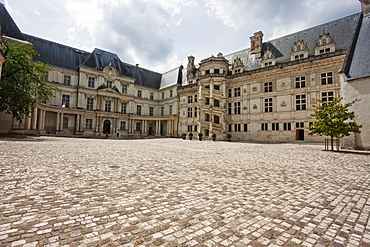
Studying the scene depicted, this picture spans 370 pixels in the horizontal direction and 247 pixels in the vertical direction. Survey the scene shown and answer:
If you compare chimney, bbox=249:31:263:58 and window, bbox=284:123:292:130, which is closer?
window, bbox=284:123:292:130

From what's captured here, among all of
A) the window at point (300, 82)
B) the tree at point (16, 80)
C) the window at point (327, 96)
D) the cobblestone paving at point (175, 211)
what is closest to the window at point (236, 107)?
the window at point (300, 82)

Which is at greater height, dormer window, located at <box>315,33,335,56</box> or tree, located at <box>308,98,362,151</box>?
dormer window, located at <box>315,33,335,56</box>

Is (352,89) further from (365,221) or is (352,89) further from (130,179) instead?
(130,179)

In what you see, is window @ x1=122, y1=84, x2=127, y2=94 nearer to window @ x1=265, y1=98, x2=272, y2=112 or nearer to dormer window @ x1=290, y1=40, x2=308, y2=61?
window @ x1=265, y1=98, x2=272, y2=112

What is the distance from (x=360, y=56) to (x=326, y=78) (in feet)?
21.9

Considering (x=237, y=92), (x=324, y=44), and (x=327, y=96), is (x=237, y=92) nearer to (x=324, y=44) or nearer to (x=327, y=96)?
(x=327, y=96)

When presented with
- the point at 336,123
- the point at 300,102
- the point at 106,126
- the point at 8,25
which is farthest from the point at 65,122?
the point at 336,123

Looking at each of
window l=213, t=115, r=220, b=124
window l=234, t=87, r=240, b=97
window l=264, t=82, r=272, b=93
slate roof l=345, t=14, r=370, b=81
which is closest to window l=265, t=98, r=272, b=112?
window l=264, t=82, r=272, b=93

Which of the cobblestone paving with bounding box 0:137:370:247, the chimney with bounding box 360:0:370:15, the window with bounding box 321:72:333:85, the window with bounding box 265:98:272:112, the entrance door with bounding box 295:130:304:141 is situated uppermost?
the chimney with bounding box 360:0:370:15

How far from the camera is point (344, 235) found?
2471mm

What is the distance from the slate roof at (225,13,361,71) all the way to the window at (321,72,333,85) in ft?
11.8

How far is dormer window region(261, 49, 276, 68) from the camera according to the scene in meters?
28.5

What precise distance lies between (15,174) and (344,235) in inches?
273

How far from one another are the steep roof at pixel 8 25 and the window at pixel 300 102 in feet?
135
